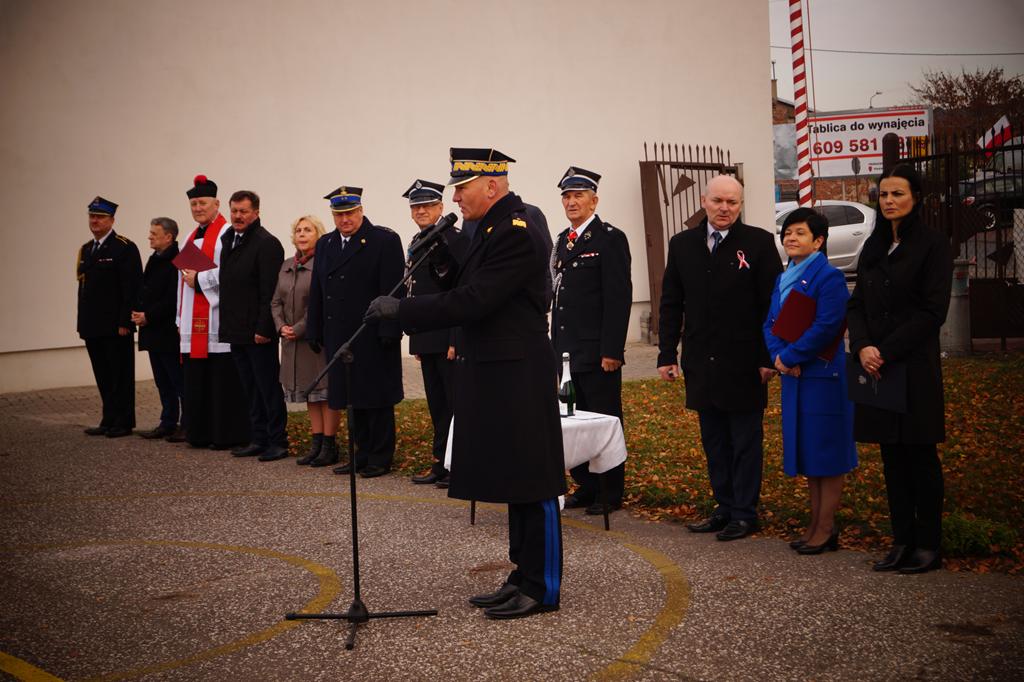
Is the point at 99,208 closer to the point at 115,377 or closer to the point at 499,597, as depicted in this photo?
the point at 115,377

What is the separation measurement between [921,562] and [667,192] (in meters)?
13.3

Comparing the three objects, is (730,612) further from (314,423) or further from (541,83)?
(541,83)

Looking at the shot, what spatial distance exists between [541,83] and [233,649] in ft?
45.5

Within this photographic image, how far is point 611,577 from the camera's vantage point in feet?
19.2

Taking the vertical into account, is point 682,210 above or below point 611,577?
above

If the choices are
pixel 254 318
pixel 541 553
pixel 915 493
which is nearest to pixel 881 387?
pixel 915 493

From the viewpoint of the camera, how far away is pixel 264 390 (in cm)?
1006

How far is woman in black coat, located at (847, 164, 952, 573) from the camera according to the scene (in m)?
5.64

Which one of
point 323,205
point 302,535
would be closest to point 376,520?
point 302,535

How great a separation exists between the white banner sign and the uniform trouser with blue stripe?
26.8 m

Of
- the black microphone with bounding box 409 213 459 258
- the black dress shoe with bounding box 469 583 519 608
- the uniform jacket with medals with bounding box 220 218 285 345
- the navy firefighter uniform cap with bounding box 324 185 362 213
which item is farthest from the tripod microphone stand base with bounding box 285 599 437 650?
the uniform jacket with medals with bounding box 220 218 285 345

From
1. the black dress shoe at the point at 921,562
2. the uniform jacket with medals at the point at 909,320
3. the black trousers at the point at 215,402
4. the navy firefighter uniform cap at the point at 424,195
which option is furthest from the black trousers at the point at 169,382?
the black dress shoe at the point at 921,562

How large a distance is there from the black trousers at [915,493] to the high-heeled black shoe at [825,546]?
0.45 metres

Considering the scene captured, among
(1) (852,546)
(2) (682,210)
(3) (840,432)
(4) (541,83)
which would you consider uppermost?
(4) (541,83)
